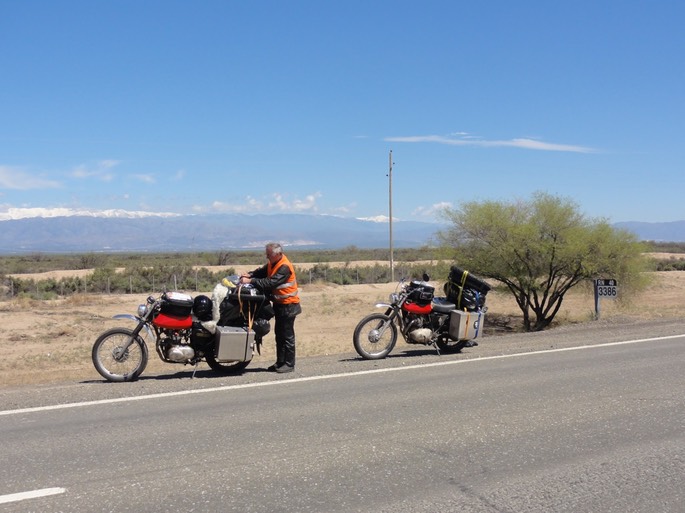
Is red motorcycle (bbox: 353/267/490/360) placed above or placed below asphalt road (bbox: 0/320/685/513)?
above

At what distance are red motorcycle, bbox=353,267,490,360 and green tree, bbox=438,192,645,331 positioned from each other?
12942mm

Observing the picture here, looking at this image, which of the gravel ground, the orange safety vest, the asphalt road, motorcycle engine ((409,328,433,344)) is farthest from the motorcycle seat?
the orange safety vest

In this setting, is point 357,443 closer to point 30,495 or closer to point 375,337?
point 30,495

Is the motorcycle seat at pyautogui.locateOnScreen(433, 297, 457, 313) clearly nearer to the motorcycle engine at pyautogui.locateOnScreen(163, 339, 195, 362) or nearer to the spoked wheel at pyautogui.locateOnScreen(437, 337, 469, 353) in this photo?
the spoked wheel at pyautogui.locateOnScreen(437, 337, 469, 353)

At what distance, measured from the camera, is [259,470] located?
17.9ft

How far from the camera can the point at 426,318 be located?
37.8 feet

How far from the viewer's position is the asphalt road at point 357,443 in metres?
4.93

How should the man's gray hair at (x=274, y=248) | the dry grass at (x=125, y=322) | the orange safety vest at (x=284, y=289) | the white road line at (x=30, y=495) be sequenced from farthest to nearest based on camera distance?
the dry grass at (x=125, y=322) → the orange safety vest at (x=284, y=289) → the man's gray hair at (x=274, y=248) → the white road line at (x=30, y=495)

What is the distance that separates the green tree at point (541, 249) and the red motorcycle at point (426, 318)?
1294 centimetres

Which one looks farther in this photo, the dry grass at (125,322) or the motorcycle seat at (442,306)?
the dry grass at (125,322)

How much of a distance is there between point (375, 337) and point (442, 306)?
139 centimetres

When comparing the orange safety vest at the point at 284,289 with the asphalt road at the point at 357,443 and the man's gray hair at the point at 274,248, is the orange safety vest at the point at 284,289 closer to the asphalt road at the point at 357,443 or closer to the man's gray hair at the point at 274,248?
the man's gray hair at the point at 274,248

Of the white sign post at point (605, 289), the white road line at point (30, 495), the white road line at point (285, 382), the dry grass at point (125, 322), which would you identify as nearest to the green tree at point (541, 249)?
the dry grass at point (125, 322)

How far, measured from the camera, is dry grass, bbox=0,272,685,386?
17031mm
